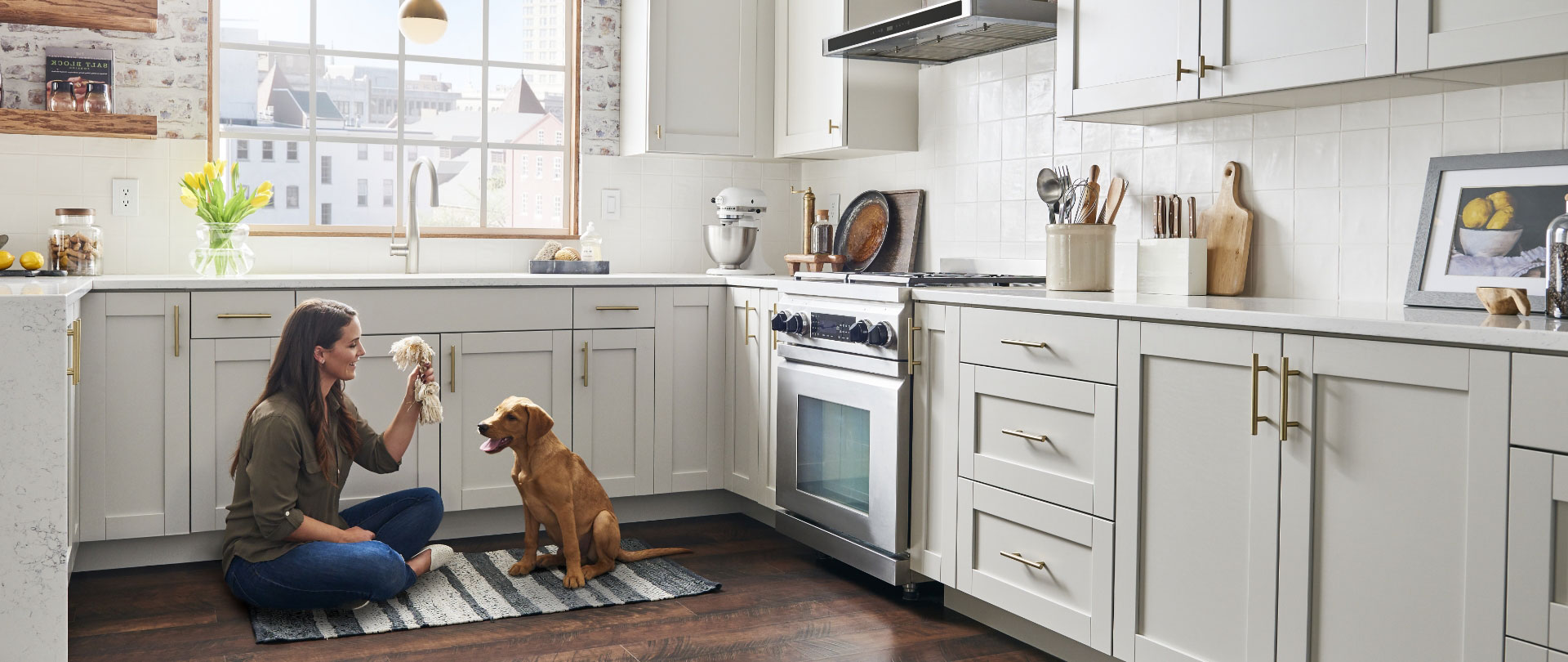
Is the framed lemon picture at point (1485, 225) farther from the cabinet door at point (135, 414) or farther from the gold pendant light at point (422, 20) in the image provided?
the cabinet door at point (135, 414)

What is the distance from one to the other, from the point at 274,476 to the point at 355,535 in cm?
28

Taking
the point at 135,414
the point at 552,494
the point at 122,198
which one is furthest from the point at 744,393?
the point at 122,198

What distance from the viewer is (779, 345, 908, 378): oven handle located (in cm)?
309

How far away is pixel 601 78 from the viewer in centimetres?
453

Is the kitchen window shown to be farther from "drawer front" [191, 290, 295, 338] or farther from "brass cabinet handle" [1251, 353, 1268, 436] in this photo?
"brass cabinet handle" [1251, 353, 1268, 436]

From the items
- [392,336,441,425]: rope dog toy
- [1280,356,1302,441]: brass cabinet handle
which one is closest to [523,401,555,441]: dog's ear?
[392,336,441,425]: rope dog toy

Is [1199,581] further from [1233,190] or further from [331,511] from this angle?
[331,511]

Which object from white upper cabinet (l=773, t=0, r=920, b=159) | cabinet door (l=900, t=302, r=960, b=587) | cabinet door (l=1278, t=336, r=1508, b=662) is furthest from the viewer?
white upper cabinet (l=773, t=0, r=920, b=159)

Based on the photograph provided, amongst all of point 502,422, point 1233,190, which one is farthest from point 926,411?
point 502,422

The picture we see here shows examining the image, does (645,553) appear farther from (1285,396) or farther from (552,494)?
(1285,396)

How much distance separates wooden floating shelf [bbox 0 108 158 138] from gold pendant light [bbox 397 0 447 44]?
2.77 ft

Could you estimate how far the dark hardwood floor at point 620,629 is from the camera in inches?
107

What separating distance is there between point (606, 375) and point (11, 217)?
189 centimetres

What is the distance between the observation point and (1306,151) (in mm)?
2701
